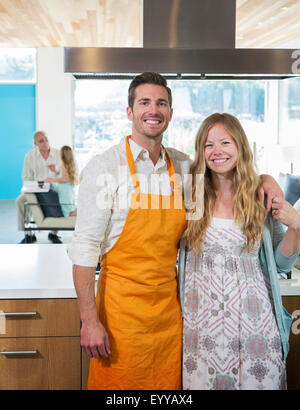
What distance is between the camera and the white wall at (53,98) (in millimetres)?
7668

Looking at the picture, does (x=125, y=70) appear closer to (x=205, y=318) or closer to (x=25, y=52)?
(x=205, y=318)

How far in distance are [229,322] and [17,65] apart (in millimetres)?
8477

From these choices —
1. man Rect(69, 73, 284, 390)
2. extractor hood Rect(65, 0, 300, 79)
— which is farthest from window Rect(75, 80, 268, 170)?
man Rect(69, 73, 284, 390)

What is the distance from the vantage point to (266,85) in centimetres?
197

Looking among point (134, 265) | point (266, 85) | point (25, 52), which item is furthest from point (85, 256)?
point (25, 52)

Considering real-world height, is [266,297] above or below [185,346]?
above

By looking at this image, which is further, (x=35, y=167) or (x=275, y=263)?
(x=35, y=167)

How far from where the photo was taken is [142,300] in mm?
1300

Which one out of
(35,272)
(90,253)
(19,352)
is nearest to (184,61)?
(90,253)

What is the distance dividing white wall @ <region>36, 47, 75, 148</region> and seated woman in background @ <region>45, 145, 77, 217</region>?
105 inches

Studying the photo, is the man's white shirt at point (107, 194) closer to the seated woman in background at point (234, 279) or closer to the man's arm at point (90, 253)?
the man's arm at point (90, 253)

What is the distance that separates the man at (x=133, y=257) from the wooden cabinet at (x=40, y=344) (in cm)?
29

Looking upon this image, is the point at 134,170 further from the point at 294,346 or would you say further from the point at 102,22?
the point at 102,22

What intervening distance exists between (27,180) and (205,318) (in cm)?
447
